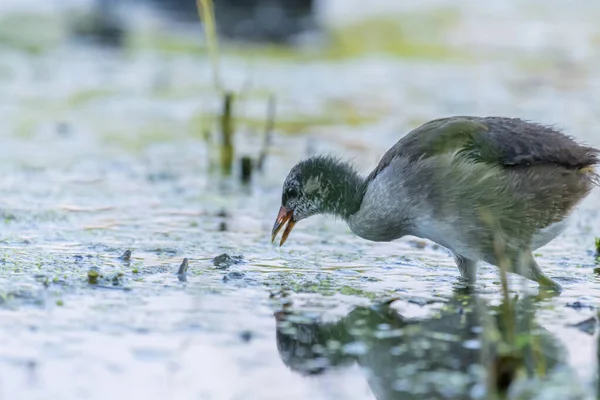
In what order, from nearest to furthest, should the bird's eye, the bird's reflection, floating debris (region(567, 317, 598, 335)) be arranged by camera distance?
1. the bird's reflection
2. floating debris (region(567, 317, 598, 335))
3. the bird's eye

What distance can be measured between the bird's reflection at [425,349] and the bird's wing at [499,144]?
32.9 inches

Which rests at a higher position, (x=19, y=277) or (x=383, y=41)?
(x=383, y=41)

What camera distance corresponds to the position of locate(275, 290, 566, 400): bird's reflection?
15.0 feet

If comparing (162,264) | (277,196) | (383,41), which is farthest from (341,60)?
(162,264)

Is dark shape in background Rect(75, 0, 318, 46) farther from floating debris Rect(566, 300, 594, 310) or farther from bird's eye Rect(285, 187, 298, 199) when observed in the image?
floating debris Rect(566, 300, 594, 310)

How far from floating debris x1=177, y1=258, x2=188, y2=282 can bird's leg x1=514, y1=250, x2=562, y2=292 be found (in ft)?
6.05

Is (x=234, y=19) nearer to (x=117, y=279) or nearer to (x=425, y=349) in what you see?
(x=117, y=279)

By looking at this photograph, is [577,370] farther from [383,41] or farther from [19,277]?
[383,41]

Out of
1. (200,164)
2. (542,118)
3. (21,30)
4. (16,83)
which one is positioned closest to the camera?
(200,164)

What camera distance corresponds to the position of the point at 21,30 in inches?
685

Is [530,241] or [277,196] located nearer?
[530,241]

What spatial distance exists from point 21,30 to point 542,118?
350 inches

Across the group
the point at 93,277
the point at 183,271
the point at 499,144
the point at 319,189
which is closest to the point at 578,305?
the point at 499,144

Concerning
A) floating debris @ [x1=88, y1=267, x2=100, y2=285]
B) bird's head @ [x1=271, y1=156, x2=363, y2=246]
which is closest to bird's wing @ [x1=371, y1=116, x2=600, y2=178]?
bird's head @ [x1=271, y1=156, x2=363, y2=246]
